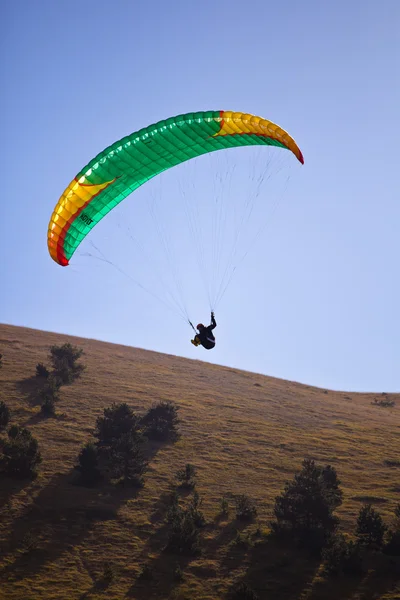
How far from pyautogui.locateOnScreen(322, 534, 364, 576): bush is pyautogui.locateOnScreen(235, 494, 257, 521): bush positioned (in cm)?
354

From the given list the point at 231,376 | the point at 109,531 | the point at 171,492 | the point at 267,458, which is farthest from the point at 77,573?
the point at 231,376

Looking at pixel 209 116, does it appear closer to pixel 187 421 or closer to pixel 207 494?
pixel 207 494

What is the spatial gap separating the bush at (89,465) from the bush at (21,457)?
1880mm

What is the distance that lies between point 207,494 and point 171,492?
1.65 meters

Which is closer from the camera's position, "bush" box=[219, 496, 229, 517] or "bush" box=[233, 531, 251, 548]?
"bush" box=[233, 531, 251, 548]

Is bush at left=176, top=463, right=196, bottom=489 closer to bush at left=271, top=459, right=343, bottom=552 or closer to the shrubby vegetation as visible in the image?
the shrubby vegetation

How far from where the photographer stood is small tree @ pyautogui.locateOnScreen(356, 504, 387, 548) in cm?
1881

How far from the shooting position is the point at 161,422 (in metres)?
29.2

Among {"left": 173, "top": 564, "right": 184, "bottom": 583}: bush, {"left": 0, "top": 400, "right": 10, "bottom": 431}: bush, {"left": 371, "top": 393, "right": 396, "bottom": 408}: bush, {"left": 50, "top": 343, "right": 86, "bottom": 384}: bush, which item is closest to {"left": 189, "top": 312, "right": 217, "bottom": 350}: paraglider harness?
{"left": 173, "top": 564, "right": 184, "bottom": 583}: bush

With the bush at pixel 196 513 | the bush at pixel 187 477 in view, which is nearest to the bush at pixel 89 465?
the bush at pixel 187 477

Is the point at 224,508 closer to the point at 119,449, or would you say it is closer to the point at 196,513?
the point at 196,513

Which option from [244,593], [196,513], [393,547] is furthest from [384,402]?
[244,593]

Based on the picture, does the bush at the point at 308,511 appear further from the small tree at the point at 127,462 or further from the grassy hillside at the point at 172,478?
the small tree at the point at 127,462

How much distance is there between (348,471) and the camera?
26516 millimetres
